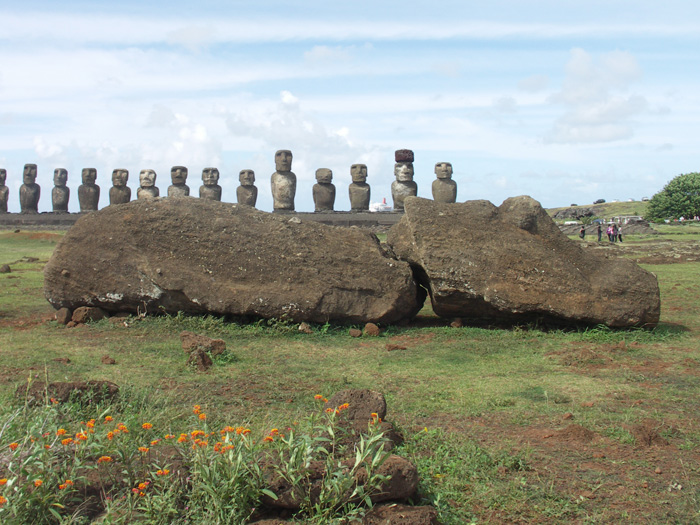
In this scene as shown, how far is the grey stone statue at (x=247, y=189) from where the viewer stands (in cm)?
3000

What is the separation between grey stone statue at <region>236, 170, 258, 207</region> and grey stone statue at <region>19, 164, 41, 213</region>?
12.0 meters

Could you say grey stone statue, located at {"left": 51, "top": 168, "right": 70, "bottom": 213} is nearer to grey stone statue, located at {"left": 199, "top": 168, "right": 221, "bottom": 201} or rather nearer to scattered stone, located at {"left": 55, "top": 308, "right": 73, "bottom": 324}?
grey stone statue, located at {"left": 199, "top": 168, "right": 221, "bottom": 201}

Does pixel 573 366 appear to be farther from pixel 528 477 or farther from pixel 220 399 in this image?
pixel 220 399

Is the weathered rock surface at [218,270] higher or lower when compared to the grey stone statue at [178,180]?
lower

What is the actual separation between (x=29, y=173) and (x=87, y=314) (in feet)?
96.4

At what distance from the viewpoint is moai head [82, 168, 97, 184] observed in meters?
33.8

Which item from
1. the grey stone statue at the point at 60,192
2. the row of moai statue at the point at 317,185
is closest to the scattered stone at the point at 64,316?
the row of moai statue at the point at 317,185

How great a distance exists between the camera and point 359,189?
30312 mm

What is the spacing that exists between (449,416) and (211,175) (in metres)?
26.5

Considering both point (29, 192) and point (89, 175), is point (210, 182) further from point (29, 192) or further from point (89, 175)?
point (29, 192)

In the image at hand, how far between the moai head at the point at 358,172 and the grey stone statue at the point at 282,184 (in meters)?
2.63

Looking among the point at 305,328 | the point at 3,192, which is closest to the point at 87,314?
the point at 305,328

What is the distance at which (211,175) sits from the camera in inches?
1213

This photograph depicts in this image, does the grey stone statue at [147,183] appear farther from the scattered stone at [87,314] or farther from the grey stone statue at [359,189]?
the scattered stone at [87,314]
